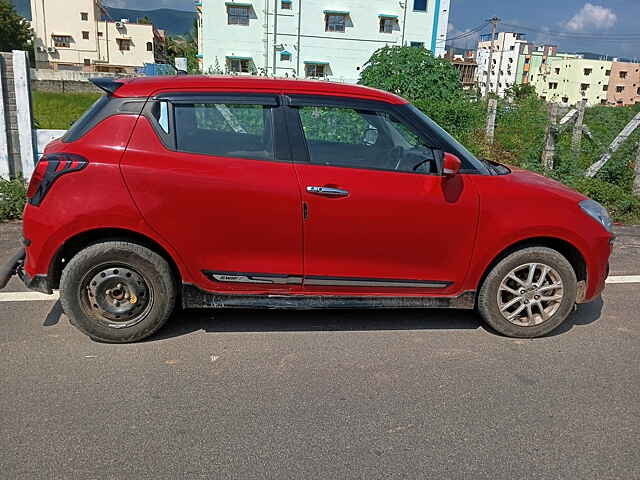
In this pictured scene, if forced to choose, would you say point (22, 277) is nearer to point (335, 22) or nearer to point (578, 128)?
point (578, 128)

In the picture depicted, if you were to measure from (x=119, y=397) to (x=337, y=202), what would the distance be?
1.87 meters

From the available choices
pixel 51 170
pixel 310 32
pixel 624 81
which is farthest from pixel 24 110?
pixel 624 81

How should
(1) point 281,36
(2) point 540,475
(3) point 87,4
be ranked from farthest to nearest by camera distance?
(3) point 87,4 < (1) point 281,36 < (2) point 540,475

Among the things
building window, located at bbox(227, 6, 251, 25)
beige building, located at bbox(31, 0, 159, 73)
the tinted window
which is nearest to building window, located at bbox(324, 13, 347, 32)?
building window, located at bbox(227, 6, 251, 25)

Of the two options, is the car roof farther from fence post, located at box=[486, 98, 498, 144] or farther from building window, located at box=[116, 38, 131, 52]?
building window, located at box=[116, 38, 131, 52]

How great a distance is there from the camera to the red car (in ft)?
11.9

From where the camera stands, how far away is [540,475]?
A: 8.53ft

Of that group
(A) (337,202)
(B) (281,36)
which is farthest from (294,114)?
(B) (281,36)

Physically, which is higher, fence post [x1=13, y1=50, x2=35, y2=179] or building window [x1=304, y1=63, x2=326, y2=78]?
building window [x1=304, y1=63, x2=326, y2=78]

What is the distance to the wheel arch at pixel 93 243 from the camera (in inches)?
146

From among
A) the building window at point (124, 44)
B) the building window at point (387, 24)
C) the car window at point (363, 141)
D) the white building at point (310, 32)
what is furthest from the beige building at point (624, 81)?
the car window at point (363, 141)

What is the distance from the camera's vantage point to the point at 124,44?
74.5m

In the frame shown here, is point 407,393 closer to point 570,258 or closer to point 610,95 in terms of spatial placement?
point 570,258

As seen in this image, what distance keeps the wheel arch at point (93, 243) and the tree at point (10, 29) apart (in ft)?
222
